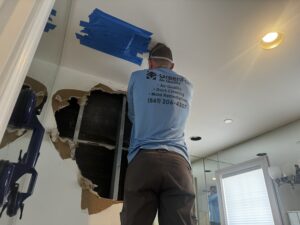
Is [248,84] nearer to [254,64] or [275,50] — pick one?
[254,64]

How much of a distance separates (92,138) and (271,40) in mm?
1297

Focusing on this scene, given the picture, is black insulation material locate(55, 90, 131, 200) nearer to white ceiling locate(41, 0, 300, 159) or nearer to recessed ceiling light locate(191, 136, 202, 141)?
white ceiling locate(41, 0, 300, 159)

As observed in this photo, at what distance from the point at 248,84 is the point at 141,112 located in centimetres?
124

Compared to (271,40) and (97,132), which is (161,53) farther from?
(271,40)

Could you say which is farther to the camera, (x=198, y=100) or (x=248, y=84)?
(x=198, y=100)

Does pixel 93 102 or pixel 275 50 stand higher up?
pixel 275 50

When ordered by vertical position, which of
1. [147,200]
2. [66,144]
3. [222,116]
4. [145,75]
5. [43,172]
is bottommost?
[147,200]

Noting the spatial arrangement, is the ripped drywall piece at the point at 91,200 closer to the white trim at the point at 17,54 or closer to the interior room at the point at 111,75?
the interior room at the point at 111,75

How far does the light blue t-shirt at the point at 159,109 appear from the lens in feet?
3.10

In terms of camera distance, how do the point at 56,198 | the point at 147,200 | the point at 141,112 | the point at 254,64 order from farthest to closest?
the point at 254,64 < the point at 56,198 < the point at 141,112 < the point at 147,200

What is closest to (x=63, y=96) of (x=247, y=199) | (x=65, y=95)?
(x=65, y=95)

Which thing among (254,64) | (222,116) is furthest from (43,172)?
(222,116)

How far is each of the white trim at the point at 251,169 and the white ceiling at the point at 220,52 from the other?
72 centimetres

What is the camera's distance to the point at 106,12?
125 cm
